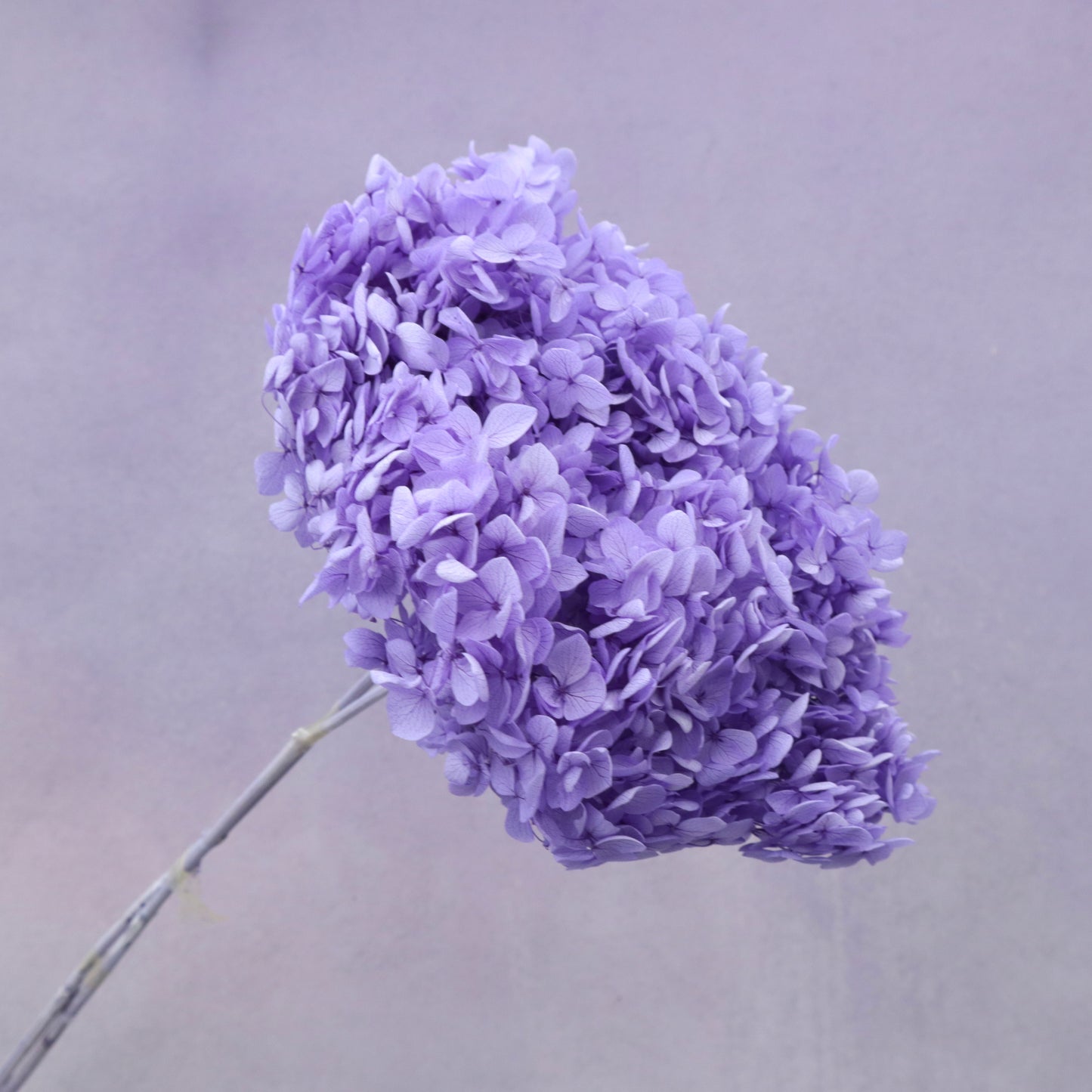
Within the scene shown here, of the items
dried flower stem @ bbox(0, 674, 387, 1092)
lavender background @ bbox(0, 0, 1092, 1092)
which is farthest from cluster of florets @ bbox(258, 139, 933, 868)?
lavender background @ bbox(0, 0, 1092, 1092)

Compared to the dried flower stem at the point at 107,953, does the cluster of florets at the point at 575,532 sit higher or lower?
higher

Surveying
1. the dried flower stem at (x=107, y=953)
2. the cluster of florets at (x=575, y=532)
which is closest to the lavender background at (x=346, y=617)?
the dried flower stem at (x=107, y=953)

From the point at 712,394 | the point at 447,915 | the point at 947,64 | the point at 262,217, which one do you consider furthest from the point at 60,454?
the point at 947,64

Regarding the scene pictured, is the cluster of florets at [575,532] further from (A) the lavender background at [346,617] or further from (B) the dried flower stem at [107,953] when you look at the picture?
(A) the lavender background at [346,617]

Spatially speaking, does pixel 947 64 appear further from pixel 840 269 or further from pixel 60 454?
pixel 60 454

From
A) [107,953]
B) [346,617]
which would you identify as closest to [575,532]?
[107,953]

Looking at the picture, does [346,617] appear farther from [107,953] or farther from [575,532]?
[575,532]

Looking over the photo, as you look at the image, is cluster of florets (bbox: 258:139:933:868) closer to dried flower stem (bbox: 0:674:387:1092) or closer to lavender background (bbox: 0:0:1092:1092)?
dried flower stem (bbox: 0:674:387:1092)
